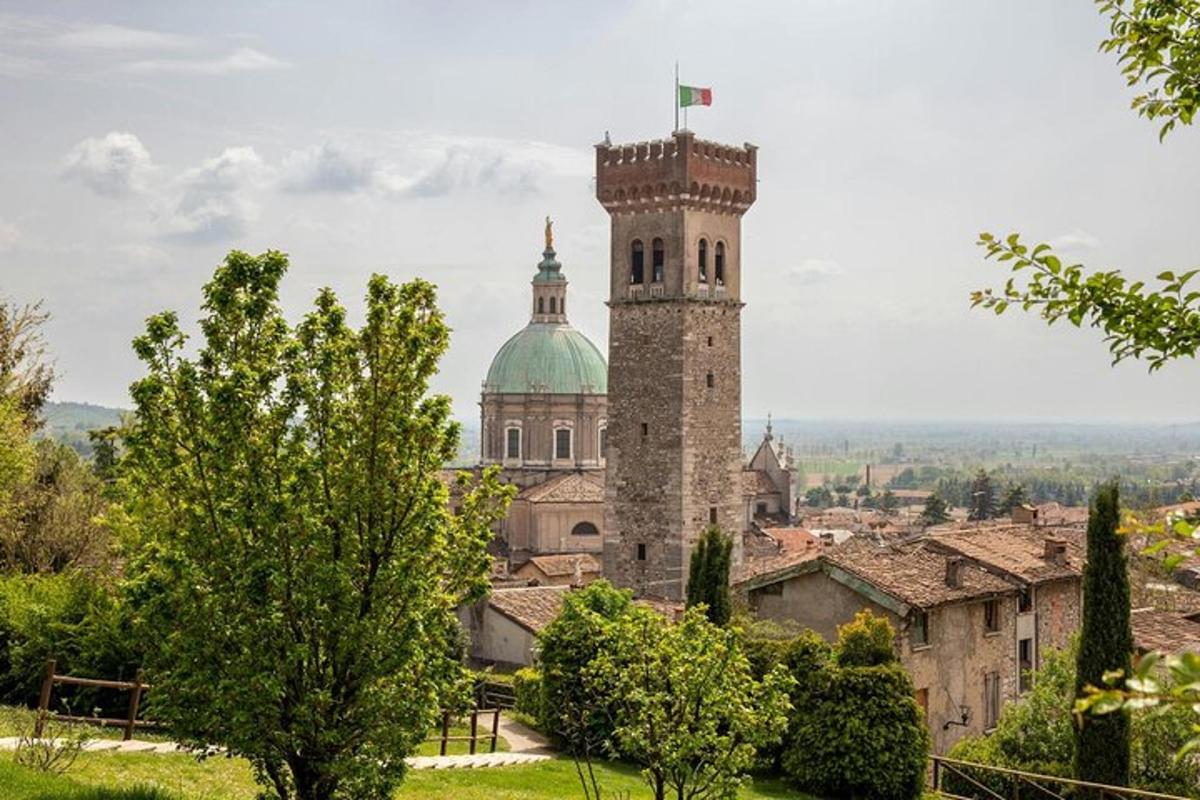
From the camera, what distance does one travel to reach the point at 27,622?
25406 millimetres

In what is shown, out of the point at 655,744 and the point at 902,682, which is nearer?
the point at 655,744

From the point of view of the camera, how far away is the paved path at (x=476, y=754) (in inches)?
765

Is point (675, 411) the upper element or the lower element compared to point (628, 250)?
lower

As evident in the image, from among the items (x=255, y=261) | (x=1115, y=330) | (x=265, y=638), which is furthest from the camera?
(x=255, y=261)

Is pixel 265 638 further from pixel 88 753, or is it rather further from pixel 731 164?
pixel 731 164

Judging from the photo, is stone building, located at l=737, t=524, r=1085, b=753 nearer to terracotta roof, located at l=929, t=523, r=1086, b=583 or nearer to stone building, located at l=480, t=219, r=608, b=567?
terracotta roof, located at l=929, t=523, r=1086, b=583

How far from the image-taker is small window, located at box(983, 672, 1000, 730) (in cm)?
3403

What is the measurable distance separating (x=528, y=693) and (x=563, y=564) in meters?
30.1

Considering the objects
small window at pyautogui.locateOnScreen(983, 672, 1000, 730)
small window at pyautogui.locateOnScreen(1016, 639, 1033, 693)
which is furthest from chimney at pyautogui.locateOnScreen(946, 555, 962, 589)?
small window at pyautogui.locateOnScreen(1016, 639, 1033, 693)

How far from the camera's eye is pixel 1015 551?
37750mm

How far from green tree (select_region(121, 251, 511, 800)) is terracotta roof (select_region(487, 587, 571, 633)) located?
84.6 feet

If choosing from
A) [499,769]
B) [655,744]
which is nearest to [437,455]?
[655,744]

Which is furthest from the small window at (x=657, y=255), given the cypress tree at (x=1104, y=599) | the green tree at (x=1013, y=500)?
the green tree at (x=1013, y=500)

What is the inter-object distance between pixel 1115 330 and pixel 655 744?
10.4 meters
